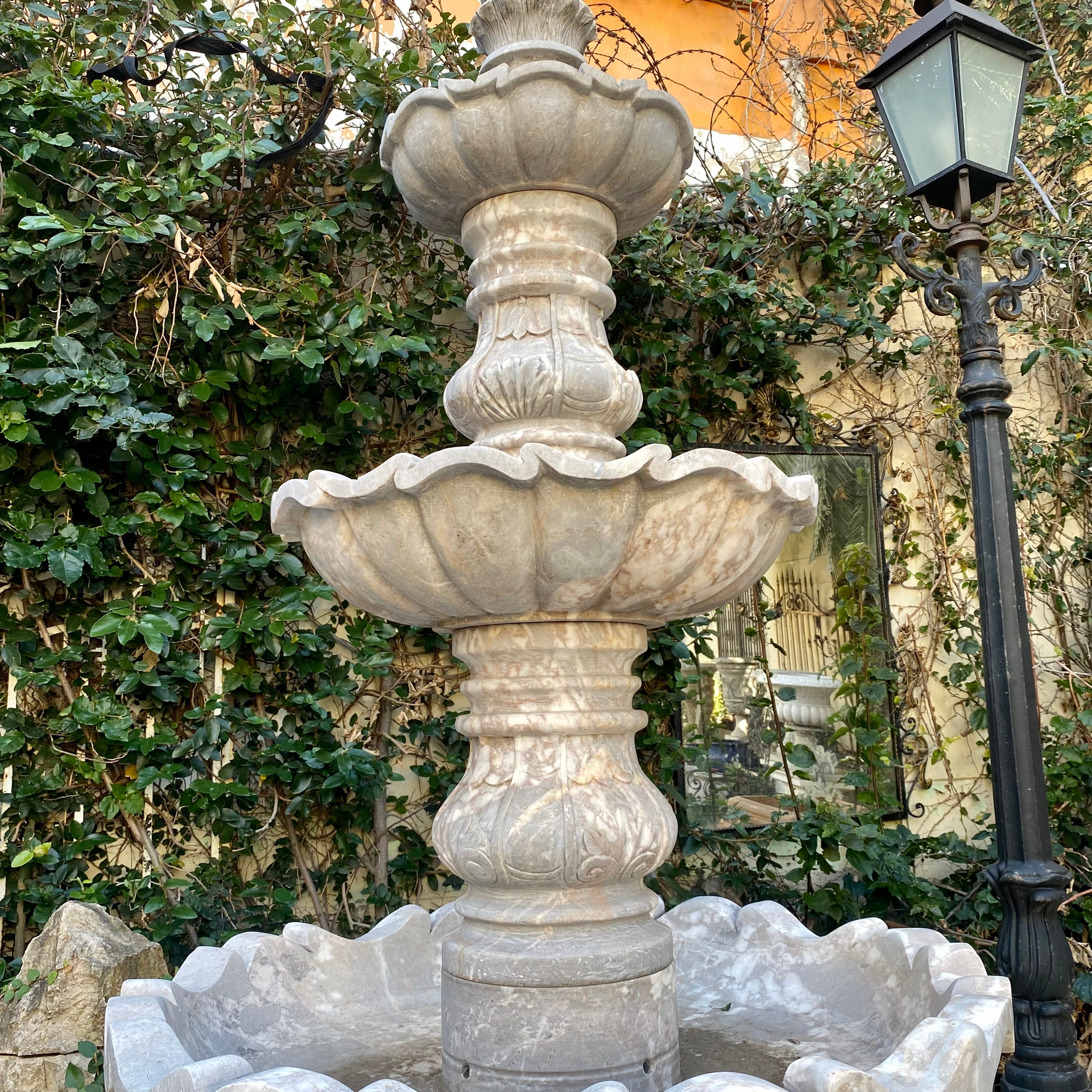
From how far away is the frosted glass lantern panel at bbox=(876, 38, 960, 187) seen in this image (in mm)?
2404

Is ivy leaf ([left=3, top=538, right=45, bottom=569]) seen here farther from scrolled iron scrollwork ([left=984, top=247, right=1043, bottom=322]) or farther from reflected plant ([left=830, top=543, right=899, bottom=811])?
reflected plant ([left=830, top=543, right=899, bottom=811])

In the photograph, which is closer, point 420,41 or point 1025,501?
point 420,41

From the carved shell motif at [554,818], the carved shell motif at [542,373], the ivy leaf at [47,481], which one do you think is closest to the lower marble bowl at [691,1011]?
the carved shell motif at [554,818]

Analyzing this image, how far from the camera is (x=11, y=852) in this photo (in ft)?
9.65

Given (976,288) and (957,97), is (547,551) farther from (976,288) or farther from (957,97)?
(957,97)

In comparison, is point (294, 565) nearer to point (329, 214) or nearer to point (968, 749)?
point (329, 214)

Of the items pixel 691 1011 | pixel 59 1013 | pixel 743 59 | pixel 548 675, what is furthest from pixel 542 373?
pixel 743 59

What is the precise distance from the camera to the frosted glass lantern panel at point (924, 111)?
2404 mm

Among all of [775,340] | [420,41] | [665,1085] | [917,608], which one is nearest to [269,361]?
[420,41]

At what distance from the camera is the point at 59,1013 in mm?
2514

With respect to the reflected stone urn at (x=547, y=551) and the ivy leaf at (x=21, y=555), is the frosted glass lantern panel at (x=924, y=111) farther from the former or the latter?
the ivy leaf at (x=21, y=555)

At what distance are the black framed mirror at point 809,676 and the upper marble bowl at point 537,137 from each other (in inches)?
85.3

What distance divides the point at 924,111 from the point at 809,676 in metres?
2.42

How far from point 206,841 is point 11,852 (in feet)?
1.92
